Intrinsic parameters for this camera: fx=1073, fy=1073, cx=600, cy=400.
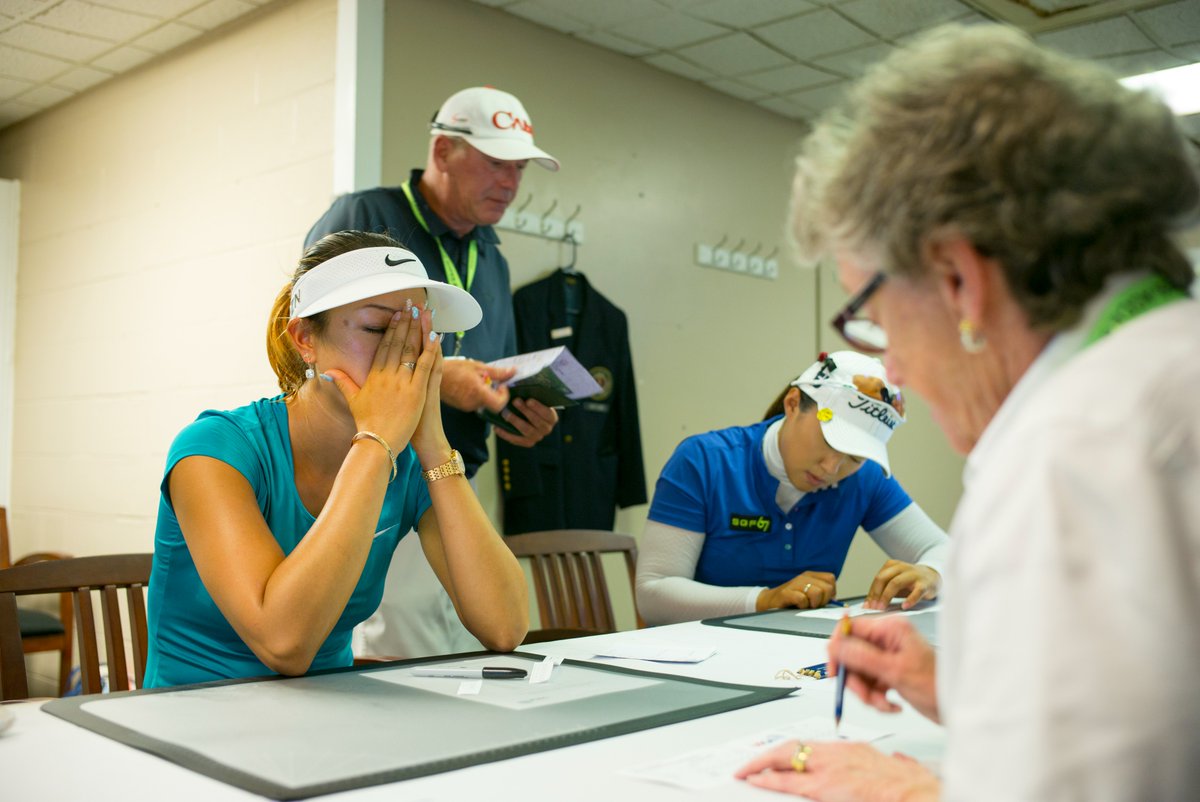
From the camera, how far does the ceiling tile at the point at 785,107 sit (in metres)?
4.73

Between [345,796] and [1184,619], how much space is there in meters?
0.65

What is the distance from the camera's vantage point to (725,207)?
4660 millimetres

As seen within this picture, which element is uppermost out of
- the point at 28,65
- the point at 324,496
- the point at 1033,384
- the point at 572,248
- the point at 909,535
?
the point at 28,65

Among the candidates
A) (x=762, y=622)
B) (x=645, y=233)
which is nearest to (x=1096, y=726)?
(x=762, y=622)

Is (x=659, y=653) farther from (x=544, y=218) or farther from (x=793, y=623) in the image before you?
(x=544, y=218)

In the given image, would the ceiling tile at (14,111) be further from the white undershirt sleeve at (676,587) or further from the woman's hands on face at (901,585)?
the woman's hands on face at (901,585)

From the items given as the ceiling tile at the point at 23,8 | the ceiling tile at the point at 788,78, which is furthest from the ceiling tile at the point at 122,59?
the ceiling tile at the point at 788,78

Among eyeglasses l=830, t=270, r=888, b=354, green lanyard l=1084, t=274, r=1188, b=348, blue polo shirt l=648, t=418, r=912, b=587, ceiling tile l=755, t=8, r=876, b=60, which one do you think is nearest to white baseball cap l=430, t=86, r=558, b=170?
blue polo shirt l=648, t=418, r=912, b=587

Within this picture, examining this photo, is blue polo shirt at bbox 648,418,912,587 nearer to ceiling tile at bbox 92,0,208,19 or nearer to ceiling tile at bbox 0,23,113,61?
ceiling tile at bbox 92,0,208,19

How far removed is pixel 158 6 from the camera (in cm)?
358

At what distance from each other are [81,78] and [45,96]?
341mm

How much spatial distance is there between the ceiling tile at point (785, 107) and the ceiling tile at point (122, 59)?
8.30 ft

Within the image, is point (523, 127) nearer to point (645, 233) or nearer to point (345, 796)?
point (645, 233)

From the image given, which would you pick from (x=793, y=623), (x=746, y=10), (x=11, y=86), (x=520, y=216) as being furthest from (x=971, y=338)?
(x=11, y=86)
